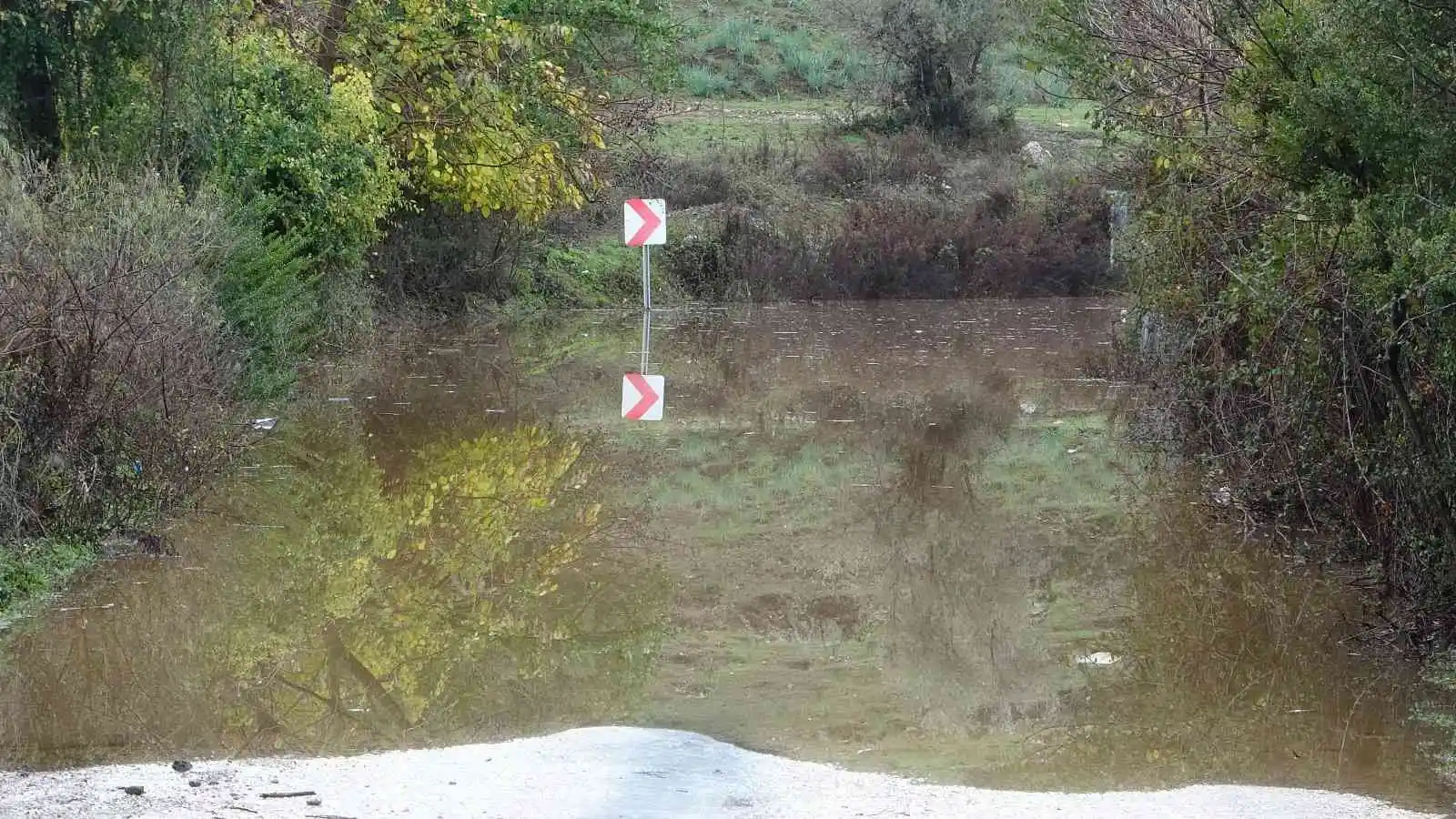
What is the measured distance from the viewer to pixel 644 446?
53.6 ft

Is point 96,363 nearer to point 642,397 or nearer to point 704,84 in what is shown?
point 642,397

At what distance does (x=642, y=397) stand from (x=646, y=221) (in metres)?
10.7

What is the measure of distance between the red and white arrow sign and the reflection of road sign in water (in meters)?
8.07

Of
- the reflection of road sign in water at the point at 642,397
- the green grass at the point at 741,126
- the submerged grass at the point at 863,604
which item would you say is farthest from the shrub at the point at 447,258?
the submerged grass at the point at 863,604

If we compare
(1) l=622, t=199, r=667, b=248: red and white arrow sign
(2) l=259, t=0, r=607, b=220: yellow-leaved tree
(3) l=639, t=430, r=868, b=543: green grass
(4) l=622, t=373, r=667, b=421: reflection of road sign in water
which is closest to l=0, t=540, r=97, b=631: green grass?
(3) l=639, t=430, r=868, b=543: green grass

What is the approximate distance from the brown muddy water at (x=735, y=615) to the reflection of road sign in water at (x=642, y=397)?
91 centimetres

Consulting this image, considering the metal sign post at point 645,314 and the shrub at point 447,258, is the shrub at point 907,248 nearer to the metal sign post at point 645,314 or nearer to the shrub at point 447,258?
the metal sign post at point 645,314

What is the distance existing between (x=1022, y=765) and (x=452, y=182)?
18.5 metres

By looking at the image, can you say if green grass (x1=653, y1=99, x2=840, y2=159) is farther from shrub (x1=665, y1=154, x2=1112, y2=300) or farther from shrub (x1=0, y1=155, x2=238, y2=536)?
shrub (x1=0, y1=155, x2=238, y2=536)

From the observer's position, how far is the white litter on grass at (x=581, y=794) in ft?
21.2

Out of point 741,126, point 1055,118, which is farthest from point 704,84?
point 1055,118

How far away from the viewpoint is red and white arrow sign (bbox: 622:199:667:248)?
29.7 metres

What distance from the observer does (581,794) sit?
22.2ft

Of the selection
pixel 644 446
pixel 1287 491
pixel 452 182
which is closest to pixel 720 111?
pixel 452 182
